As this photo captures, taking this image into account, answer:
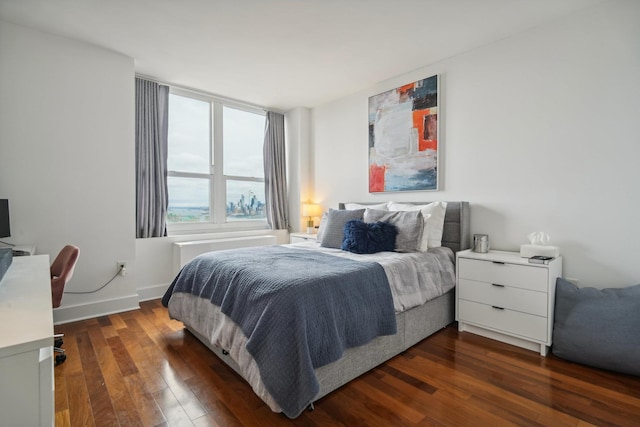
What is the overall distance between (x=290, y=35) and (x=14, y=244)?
3047 mm

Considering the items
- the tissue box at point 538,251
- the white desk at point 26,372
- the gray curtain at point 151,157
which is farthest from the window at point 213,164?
the tissue box at point 538,251

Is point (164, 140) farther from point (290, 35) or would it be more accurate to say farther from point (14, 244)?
point (290, 35)

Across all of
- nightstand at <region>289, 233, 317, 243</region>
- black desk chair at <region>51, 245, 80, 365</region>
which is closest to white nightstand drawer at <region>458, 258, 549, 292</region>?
nightstand at <region>289, 233, 317, 243</region>

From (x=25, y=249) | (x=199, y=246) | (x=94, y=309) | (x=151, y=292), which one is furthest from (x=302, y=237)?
(x=25, y=249)

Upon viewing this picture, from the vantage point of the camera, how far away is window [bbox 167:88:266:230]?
407cm

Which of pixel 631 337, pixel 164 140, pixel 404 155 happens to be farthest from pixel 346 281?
pixel 164 140

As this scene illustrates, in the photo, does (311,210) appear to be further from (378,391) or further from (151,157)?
(378,391)

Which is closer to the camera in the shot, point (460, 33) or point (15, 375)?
point (15, 375)

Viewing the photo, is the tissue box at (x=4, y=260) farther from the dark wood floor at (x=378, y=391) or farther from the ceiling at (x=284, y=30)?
the ceiling at (x=284, y=30)

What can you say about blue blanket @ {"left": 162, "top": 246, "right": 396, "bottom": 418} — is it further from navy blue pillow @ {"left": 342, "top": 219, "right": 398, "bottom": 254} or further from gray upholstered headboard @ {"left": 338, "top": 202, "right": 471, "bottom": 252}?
gray upholstered headboard @ {"left": 338, "top": 202, "right": 471, "bottom": 252}

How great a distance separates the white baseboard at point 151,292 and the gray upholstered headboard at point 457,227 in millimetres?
3289

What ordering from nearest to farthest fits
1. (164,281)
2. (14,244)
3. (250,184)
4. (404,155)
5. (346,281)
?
(346,281), (14,244), (404,155), (164,281), (250,184)

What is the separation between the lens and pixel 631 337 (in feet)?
6.61

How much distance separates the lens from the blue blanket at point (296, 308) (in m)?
1.59
